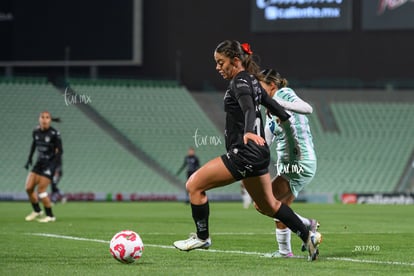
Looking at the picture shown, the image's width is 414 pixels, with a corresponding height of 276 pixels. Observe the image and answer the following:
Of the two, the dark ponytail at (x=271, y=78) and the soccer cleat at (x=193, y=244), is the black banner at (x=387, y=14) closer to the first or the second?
the dark ponytail at (x=271, y=78)

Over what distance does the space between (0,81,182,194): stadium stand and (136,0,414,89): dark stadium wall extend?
363 centimetres

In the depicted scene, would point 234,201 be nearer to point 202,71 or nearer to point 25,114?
point 202,71

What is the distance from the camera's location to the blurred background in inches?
1480

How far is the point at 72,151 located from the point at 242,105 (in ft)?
94.5

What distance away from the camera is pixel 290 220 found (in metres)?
10.0

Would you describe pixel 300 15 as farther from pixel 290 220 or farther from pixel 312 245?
pixel 290 220

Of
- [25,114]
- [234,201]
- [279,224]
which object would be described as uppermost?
[279,224]

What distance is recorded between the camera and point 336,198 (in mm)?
35906

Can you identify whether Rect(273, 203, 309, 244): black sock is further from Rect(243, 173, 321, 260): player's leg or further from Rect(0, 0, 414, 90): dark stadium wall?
Rect(0, 0, 414, 90): dark stadium wall

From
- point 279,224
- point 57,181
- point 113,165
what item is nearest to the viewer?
point 279,224

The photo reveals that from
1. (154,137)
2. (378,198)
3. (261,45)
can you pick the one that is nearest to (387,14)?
(261,45)

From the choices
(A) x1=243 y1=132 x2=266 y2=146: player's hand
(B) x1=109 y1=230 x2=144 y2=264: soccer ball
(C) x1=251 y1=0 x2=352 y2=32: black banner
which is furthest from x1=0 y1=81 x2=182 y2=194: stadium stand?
(A) x1=243 y1=132 x2=266 y2=146: player's hand

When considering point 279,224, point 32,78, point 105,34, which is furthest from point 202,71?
point 279,224

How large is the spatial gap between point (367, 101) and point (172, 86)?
8333 millimetres
